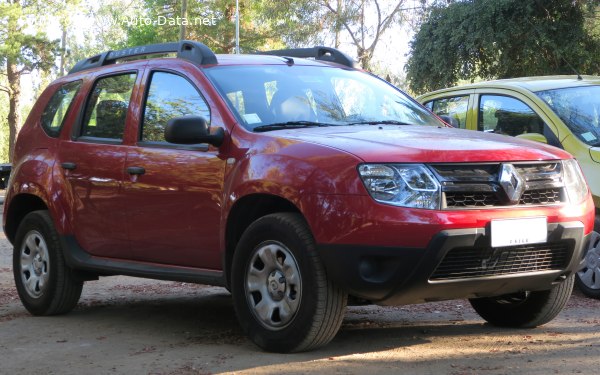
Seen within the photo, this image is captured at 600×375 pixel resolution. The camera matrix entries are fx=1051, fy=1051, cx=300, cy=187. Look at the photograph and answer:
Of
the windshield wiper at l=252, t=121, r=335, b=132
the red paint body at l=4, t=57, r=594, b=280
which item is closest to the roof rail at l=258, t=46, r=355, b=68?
the red paint body at l=4, t=57, r=594, b=280

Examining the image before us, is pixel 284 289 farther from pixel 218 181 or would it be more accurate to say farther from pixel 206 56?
pixel 206 56

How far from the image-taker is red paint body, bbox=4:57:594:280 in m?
5.37

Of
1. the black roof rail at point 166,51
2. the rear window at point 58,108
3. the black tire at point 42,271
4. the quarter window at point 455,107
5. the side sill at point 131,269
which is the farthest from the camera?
the quarter window at point 455,107

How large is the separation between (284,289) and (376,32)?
45.3m

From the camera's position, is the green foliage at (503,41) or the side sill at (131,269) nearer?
the side sill at (131,269)

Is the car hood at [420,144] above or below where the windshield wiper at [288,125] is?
below

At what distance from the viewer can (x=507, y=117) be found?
29.6 feet

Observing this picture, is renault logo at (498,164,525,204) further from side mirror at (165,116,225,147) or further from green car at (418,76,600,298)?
green car at (418,76,600,298)

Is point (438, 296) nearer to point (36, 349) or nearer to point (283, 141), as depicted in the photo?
point (283, 141)

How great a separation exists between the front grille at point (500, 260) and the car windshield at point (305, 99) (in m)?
1.38

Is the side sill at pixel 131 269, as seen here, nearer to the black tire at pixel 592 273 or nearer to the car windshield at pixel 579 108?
the black tire at pixel 592 273

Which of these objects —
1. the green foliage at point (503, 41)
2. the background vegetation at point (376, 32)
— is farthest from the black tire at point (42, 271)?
the green foliage at point (503, 41)

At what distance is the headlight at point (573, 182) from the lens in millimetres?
5910

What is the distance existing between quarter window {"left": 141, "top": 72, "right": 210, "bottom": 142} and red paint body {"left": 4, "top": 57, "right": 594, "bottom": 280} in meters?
0.07
